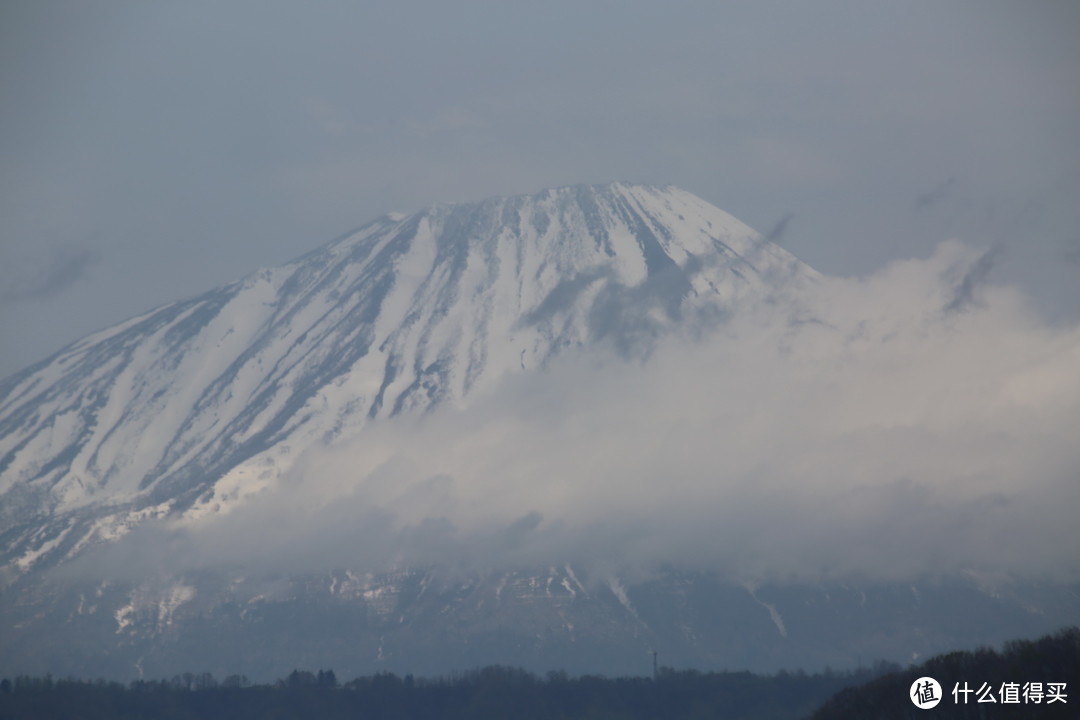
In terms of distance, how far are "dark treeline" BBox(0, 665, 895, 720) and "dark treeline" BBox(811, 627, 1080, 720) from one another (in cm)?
4363

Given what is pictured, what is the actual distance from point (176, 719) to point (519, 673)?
40.2m

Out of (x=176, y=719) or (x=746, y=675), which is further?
(x=746, y=675)

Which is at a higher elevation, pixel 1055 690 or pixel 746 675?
pixel 746 675

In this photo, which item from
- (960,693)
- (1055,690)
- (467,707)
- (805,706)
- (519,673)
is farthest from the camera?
(519,673)

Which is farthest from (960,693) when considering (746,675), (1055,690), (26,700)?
(26,700)

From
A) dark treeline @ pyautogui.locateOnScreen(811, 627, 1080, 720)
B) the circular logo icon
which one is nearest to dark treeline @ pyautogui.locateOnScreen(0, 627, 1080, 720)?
dark treeline @ pyautogui.locateOnScreen(811, 627, 1080, 720)

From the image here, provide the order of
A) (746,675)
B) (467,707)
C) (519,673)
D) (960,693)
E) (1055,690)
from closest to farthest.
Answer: (1055,690)
(960,693)
(467,707)
(746,675)
(519,673)

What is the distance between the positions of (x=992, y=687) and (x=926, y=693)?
11.6 feet

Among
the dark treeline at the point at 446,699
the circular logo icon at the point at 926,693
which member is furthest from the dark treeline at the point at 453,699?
the circular logo icon at the point at 926,693

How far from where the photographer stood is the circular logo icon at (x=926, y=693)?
273ft

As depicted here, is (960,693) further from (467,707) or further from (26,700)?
(26,700)

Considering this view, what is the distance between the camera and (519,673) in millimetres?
168500

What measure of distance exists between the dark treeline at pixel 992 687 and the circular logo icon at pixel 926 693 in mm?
304

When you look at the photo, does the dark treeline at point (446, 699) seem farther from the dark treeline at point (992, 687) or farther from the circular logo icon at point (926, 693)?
the circular logo icon at point (926, 693)
